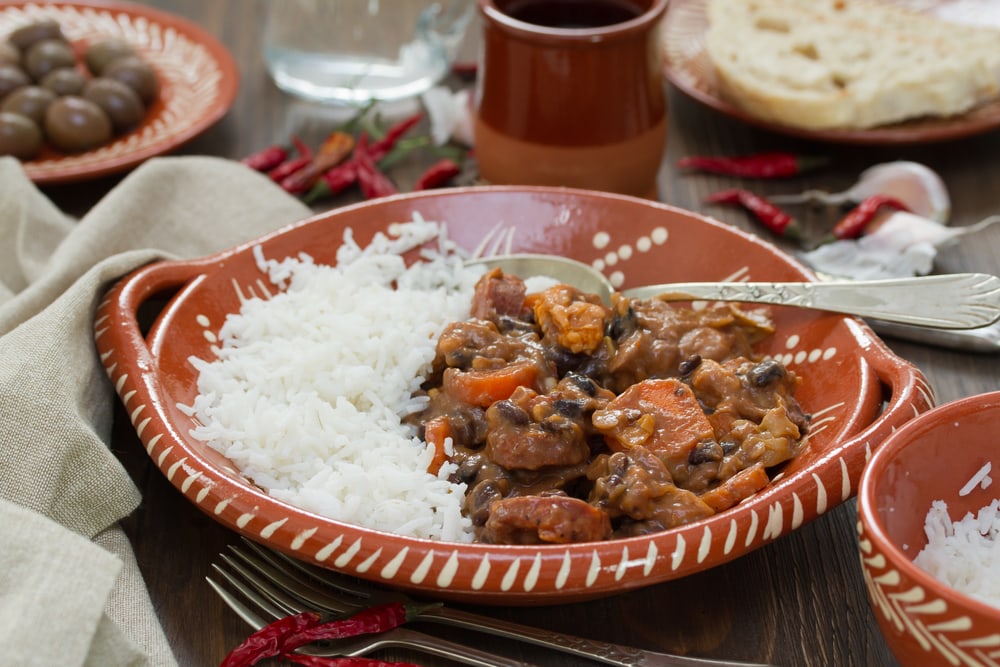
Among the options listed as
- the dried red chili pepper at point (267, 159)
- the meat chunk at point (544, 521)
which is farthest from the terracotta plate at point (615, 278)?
the dried red chili pepper at point (267, 159)

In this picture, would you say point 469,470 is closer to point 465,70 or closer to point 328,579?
point 328,579

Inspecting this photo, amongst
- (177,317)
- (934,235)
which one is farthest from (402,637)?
(934,235)

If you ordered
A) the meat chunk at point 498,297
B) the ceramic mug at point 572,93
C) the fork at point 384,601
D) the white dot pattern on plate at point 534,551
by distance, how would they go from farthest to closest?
the ceramic mug at point 572,93 < the meat chunk at point 498,297 < the fork at point 384,601 < the white dot pattern on plate at point 534,551

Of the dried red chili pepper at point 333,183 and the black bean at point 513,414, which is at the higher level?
the black bean at point 513,414

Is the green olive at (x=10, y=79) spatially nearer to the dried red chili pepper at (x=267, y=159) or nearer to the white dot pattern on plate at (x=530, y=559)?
the dried red chili pepper at (x=267, y=159)

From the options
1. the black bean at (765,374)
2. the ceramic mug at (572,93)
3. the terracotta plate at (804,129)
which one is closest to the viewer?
the black bean at (765,374)

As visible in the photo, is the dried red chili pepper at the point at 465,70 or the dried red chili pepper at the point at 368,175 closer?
the dried red chili pepper at the point at 368,175

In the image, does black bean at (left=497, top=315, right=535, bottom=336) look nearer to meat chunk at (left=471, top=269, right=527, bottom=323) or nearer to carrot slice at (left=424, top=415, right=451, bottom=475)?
meat chunk at (left=471, top=269, right=527, bottom=323)
